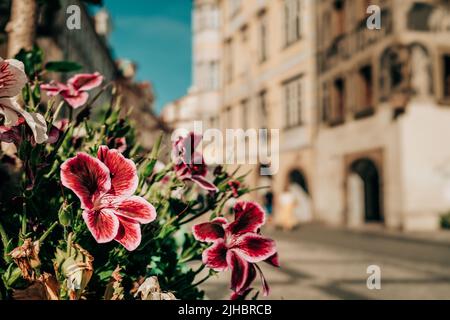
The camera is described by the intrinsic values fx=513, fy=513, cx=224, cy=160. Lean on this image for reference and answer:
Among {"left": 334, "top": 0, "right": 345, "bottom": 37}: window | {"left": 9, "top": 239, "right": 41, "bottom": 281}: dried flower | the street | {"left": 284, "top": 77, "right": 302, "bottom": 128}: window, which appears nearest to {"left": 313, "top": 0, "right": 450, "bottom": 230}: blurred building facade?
{"left": 334, "top": 0, "right": 345, "bottom": 37}: window

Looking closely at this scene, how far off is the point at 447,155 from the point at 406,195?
195 cm

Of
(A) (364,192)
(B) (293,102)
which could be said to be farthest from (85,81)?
(B) (293,102)

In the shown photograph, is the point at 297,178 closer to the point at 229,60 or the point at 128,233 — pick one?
the point at 229,60

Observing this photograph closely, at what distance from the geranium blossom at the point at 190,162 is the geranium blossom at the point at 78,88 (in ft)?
0.92

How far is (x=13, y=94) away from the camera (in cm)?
92

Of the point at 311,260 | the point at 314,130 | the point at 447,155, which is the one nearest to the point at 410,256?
the point at 311,260

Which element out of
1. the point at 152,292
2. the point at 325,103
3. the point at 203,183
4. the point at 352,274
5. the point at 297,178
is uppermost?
the point at 325,103

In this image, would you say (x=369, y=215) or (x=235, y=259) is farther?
(x=369, y=215)

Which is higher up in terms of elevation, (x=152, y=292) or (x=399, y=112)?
(x=399, y=112)

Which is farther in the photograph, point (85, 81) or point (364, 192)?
point (364, 192)

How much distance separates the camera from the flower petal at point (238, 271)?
3.41 feet

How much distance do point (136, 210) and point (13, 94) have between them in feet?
0.99

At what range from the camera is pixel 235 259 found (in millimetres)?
1047
